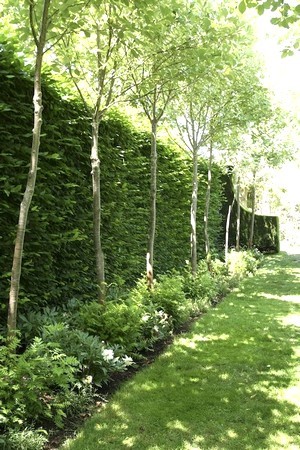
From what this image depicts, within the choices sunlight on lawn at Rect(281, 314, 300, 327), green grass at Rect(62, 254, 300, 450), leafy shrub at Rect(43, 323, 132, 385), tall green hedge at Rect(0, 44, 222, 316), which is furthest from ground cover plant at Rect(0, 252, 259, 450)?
sunlight on lawn at Rect(281, 314, 300, 327)

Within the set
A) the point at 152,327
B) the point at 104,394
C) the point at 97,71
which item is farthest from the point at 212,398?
the point at 97,71

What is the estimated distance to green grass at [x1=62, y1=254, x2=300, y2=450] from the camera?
3223mm

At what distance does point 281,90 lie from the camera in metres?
14.8

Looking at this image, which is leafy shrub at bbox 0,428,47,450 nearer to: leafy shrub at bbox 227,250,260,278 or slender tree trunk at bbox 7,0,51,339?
slender tree trunk at bbox 7,0,51,339

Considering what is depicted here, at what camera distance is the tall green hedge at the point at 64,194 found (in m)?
4.37

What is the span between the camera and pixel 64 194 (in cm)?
538

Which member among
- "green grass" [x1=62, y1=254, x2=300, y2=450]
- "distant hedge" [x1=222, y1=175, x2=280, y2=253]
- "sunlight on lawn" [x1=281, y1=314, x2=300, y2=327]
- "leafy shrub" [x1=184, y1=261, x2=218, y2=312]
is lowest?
"sunlight on lawn" [x1=281, y1=314, x2=300, y2=327]

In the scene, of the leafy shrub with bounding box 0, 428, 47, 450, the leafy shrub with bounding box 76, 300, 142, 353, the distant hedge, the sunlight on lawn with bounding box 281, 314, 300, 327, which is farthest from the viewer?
the distant hedge

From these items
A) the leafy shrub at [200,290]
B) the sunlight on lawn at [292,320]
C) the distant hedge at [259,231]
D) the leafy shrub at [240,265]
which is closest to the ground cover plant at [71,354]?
the leafy shrub at [200,290]

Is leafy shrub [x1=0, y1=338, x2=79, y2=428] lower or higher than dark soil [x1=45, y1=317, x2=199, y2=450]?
higher

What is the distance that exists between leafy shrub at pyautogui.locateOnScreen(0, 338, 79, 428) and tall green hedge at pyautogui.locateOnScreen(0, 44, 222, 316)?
124 cm

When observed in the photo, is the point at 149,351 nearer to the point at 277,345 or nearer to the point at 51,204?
the point at 277,345

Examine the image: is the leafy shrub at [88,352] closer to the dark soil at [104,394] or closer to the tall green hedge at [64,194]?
the dark soil at [104,394]

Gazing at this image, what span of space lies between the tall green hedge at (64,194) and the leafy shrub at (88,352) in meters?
0.65
